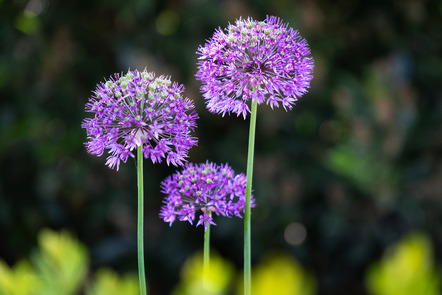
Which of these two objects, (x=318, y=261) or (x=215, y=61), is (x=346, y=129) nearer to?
(x=318, y=261)

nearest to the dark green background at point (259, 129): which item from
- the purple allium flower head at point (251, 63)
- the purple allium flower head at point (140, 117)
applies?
the purple allium flower head at point (251, 63)

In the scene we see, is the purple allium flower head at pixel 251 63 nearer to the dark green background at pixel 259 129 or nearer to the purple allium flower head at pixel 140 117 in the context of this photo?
the purple allium flower head at pixel 140 117

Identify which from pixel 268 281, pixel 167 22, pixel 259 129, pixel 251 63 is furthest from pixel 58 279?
pixel 167 22

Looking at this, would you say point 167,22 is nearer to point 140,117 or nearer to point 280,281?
point 140,117

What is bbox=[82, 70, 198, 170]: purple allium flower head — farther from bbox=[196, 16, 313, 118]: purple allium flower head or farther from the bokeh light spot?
the bokeh light spot

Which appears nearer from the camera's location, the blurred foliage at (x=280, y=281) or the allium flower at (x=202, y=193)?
the blurred foliage at (x=280, y=281)

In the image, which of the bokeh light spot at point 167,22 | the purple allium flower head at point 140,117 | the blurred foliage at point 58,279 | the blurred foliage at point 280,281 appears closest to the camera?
the blurred foliage at point 280,281

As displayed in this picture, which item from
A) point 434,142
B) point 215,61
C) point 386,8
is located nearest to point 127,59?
point 386,8

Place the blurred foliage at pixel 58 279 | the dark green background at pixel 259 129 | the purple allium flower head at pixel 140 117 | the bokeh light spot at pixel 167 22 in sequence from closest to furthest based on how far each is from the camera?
the blurred foliage at pixel 58 279 → the purple allium flower head at pixel 140 117 → the dark green background at pixel 259 129 → the bokeh light spot at pixel 167 22
